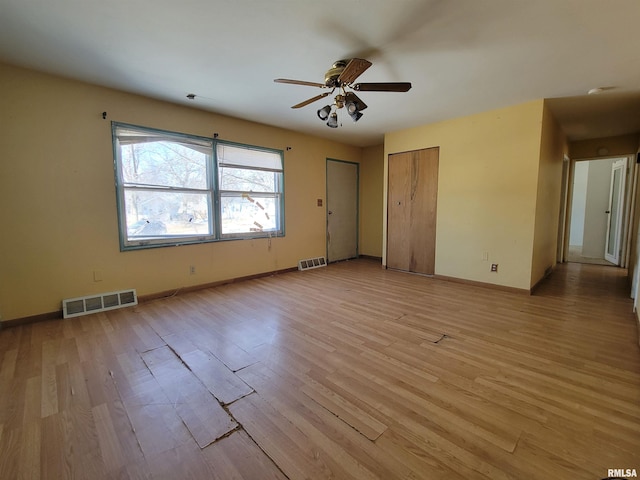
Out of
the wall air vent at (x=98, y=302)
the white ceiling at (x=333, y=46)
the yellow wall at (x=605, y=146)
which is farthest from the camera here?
the yellow wall at (x=605, y=146)

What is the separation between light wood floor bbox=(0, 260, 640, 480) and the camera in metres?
1.29

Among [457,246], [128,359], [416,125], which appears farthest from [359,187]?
[128,359]

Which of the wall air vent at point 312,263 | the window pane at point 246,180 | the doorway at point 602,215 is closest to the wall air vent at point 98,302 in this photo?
the window pane at point 246,180

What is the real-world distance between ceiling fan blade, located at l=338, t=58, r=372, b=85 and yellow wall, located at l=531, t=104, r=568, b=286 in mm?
2799

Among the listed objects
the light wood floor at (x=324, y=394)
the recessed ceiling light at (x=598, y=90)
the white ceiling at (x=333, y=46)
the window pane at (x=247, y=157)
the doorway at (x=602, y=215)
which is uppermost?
the white ceiling at (x=333, y=46)

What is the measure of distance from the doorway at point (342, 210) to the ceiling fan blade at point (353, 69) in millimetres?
3235

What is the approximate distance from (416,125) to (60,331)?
5.39 meters

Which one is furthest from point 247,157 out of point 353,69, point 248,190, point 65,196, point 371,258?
point 371,258

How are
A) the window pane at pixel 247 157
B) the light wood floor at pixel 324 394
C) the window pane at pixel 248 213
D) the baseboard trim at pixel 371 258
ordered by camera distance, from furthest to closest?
the baseboard trim at pixel 371 258, the window pane at pixel 248 213, the window pane at pixel 247 157, the light wood floor at pixel 324 394

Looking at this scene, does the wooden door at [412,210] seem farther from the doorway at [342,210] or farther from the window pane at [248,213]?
the window pane at [248,213]

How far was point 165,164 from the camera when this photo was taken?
3.62m

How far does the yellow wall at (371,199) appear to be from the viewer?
20.0 feet

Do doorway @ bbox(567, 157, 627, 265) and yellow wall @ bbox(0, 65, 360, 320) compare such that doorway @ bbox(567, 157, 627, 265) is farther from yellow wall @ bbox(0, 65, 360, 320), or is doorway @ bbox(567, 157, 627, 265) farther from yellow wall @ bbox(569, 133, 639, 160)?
yellow wall @ bbox(0, 65, 360, 320)

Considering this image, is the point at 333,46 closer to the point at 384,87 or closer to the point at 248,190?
the point at 384,87
